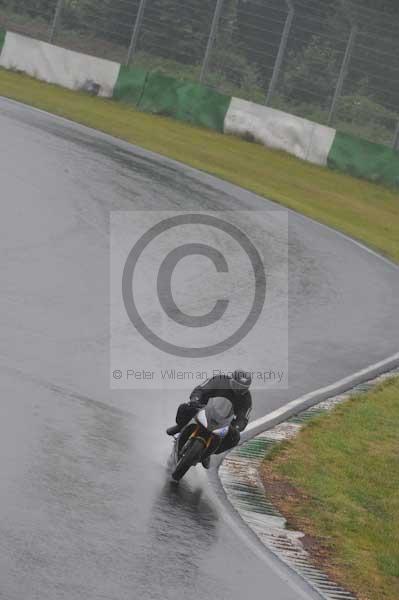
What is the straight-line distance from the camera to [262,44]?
38.2 meters

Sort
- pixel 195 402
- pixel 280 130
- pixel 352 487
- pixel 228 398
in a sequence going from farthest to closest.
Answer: pixel 280 130
pixel 352 487
pixel 195 402
pixel 228 398

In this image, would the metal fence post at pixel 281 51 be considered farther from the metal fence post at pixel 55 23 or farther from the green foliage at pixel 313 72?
the metal fence post at pixel 55 23

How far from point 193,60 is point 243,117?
3.58m

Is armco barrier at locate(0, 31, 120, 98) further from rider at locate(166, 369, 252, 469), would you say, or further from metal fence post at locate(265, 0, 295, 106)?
rider at locate(166, 369, 252, 469)

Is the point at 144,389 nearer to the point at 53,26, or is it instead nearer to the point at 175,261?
the point at 175,261

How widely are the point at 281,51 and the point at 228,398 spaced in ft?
93.0

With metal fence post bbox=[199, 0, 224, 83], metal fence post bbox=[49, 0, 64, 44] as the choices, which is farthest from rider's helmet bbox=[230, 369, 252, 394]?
metal fence post bbox=[49, 0, 64, 44]

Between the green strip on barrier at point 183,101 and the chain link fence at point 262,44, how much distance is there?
1.62 m

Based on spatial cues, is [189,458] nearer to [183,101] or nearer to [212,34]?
[183,101]

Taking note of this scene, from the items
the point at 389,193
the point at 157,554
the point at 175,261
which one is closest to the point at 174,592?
the point at 157,554

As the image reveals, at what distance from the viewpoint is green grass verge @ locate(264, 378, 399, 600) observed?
10.2 m

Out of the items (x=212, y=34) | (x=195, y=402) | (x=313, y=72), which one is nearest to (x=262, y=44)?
(x=313, y=72)

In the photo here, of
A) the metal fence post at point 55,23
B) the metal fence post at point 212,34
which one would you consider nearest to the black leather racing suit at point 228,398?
the metal fence post at point 212,34

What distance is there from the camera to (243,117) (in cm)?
3772
